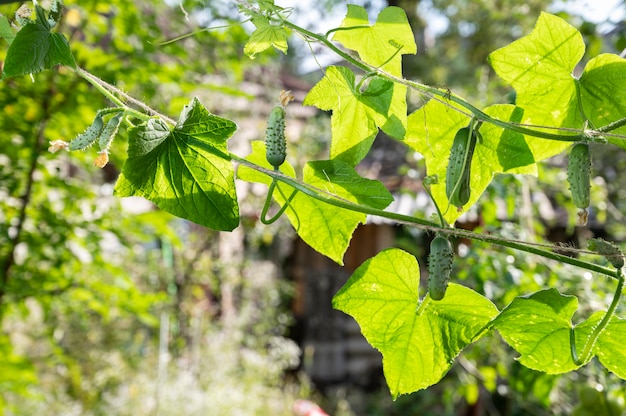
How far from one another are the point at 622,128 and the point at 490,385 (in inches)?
51.4

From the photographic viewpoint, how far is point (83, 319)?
1.59 metres

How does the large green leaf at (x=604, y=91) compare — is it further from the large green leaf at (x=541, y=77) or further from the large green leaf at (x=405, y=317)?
the large green leaf at (x=405, y=317)

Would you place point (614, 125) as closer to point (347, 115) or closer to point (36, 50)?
point (347, 115)

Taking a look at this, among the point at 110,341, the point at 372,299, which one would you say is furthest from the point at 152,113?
the point at 110,341

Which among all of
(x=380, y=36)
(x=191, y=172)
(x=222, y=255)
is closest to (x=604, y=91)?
(x=380, y=36)

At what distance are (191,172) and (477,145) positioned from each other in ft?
0.62

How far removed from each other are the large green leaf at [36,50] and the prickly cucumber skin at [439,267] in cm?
21

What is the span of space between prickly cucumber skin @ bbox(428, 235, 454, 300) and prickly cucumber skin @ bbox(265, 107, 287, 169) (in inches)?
3.8

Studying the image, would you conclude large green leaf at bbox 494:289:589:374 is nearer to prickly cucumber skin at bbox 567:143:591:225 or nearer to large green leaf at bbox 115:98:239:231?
prickly cucumber skin at bbox 567:143:591:225

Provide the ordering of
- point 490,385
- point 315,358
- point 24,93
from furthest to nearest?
1. point 315,358
2. point 490,385
3. point 24,93

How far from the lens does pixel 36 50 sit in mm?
325

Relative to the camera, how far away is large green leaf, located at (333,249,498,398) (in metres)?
0.38

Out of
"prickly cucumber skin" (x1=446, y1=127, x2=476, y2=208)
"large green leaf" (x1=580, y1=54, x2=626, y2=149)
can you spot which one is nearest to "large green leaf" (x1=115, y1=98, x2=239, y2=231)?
"prickly cucumber skin" (x1=446, y1=127, x2=476, y2=208)

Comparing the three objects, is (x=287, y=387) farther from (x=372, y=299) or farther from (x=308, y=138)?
(x=372, y=299)
